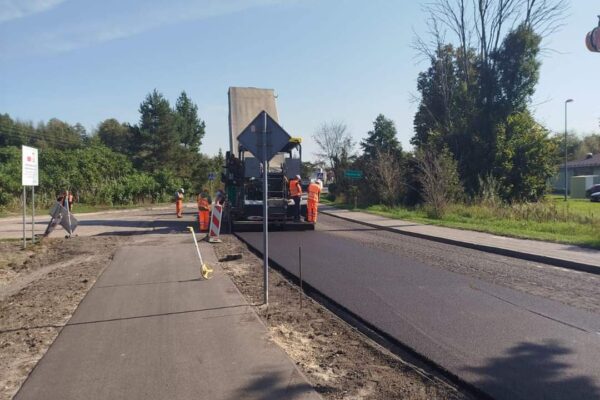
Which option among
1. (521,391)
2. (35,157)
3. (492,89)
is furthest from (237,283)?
(492,89)

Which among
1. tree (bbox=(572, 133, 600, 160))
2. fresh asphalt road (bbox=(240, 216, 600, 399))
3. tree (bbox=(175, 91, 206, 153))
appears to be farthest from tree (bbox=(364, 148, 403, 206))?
tree (bbox=(572, 133, 600, 160))

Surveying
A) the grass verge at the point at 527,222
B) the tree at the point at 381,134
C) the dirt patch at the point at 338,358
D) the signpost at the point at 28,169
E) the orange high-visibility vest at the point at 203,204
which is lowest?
the dirt patch at the point at 338,358

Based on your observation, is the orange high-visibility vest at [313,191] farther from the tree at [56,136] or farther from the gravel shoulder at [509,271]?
the tree at [56,136]

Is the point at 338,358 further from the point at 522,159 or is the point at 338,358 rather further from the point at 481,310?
the point at 522,159

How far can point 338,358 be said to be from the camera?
5414 millimetres

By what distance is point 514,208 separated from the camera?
75.8ft

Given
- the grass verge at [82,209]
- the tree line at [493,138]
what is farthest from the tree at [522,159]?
the grass verge at [82,209]

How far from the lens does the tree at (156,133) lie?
5878cm

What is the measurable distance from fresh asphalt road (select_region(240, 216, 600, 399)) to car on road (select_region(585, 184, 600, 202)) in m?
34.4

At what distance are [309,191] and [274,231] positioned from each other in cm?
195

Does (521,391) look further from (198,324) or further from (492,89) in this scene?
(492,89)

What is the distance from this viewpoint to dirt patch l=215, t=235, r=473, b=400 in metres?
4.54

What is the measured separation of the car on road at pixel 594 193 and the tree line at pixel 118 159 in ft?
120

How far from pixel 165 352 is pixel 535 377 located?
3.53 metres
